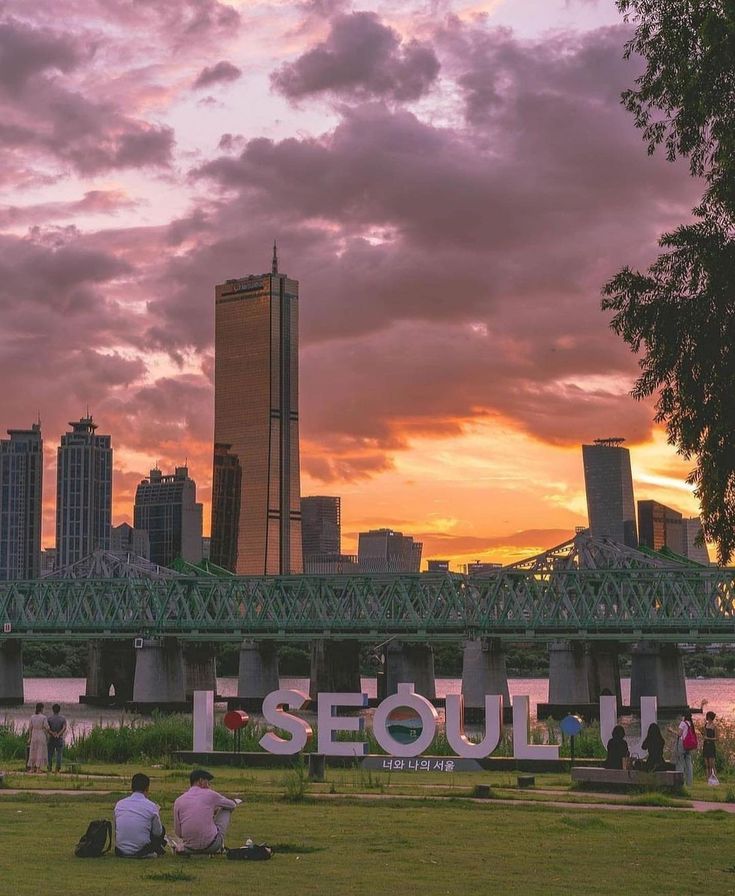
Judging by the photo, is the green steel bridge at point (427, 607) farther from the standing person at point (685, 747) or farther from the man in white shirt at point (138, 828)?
the man in white shirt at point (138, 828)

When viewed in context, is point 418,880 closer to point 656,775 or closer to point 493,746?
point 656,775

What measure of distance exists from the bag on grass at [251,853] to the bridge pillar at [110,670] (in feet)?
518

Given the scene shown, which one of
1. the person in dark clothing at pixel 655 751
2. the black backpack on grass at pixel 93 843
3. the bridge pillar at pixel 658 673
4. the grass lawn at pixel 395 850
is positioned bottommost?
the grass lawn at pixel 395 850

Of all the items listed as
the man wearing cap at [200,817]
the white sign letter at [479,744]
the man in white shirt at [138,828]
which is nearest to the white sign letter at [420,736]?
the white sign letter at [479,744]

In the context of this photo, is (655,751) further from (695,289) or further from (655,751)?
(695,289)

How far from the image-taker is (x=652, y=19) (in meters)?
32.5

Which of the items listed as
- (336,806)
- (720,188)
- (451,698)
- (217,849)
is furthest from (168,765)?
(720,188)

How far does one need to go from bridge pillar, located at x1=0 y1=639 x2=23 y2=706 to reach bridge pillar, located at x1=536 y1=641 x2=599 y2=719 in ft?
217

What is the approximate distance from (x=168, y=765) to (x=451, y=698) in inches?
413

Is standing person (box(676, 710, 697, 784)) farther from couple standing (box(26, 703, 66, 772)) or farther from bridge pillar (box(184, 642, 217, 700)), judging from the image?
bridge pillar (box(184, 642, 217, 700))

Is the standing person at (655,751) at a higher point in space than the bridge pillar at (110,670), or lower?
lower

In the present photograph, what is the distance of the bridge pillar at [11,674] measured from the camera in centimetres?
17788

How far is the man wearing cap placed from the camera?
83.5 ft

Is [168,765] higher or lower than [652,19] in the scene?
lower
